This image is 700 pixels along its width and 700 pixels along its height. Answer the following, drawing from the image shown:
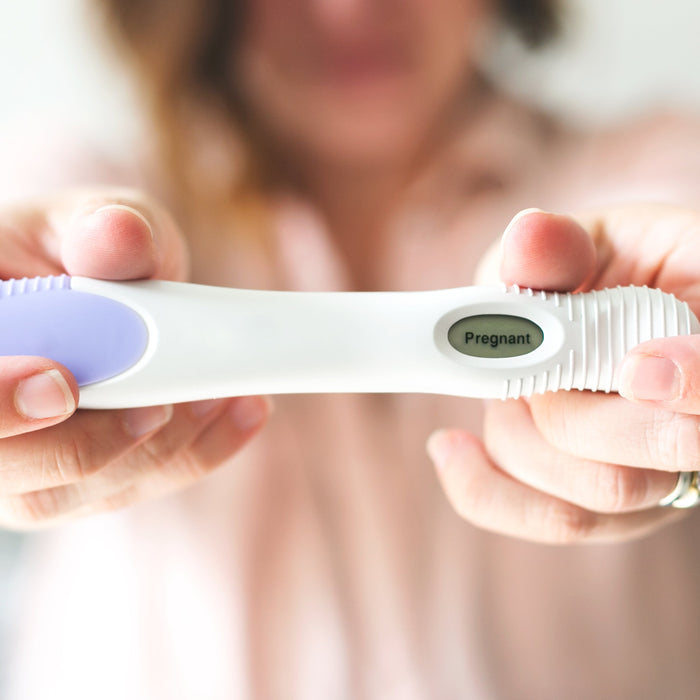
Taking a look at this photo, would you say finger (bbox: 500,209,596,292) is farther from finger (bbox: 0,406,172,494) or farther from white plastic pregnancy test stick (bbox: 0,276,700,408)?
finger (bbox: 0,406,172,494)

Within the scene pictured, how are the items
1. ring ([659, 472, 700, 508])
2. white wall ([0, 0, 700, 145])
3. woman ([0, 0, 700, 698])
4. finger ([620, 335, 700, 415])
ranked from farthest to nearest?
white wall ([0, 0, 700, 145]) → woman ([0, 0, 700, 698]) → ring ([659, 472, 700, 508]) → finger ([620, 335, 700, 415])

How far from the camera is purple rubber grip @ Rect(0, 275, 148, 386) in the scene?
343mm

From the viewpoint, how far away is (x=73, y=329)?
13.6 inches

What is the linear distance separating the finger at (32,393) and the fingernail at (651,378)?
25 centimetres

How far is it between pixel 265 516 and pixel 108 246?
45cm

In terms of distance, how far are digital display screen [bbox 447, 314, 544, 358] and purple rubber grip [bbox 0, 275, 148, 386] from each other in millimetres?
151

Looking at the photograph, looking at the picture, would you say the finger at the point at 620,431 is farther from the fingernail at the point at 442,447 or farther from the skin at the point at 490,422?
the fingernail at the point at 442,447

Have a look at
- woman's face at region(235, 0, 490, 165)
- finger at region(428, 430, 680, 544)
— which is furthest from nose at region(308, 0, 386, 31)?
finger at region(428, 430, 680, 544)

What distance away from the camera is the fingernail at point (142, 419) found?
0.38 metres

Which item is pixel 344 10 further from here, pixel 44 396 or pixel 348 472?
pixel 44 396

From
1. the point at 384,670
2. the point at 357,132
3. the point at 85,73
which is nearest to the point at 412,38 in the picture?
the point at 357,132

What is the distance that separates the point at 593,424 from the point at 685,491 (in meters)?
0.11

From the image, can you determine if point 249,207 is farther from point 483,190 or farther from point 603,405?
point 603,405

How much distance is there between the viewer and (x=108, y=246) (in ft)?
1.16
